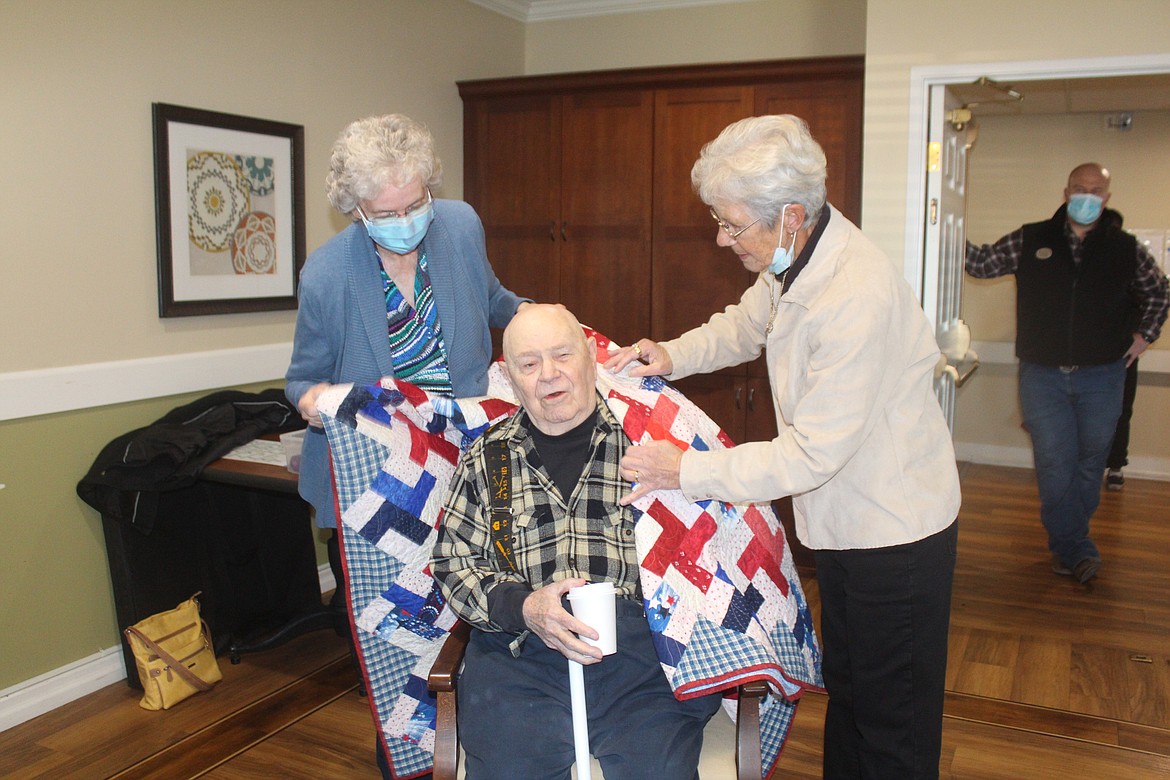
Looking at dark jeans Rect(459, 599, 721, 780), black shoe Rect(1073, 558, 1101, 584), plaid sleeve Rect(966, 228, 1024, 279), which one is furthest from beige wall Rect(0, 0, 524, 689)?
black shoe Rect(1073, 558, 1101, 584)

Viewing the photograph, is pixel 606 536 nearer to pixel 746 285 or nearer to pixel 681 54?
pixel 746 285

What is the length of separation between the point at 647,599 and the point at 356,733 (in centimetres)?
138

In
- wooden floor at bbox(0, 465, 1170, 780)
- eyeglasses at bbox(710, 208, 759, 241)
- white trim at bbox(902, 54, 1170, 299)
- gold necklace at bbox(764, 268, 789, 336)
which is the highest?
white trim at bbox(902, 54, 1170, 299)

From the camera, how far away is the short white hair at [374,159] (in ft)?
6.25

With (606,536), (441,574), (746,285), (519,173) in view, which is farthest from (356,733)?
(519,173)

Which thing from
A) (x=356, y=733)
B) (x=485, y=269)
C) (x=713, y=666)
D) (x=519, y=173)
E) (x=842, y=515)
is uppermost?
(x=519, y=173)

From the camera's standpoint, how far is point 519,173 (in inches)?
177

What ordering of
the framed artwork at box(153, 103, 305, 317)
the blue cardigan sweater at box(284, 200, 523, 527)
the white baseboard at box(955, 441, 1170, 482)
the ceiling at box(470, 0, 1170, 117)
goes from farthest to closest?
the white baseboard at box(955, 441, 1170, 482)
the ceiling at box(470, 0, 1170, 117)
the framed artwork at box(153, 103, 305, 317)
the blue cardigan sweater at box(284, 200, 523, 527)

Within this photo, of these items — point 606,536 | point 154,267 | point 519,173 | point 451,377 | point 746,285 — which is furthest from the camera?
point 519,173

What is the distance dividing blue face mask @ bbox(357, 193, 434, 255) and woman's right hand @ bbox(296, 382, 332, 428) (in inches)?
12.7

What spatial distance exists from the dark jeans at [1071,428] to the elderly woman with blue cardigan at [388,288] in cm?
261

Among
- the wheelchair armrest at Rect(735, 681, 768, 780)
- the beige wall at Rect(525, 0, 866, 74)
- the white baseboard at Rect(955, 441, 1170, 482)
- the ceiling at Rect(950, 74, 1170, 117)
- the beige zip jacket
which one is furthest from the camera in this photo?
the white baseboard at Rect(955, 441, 1170, 482)

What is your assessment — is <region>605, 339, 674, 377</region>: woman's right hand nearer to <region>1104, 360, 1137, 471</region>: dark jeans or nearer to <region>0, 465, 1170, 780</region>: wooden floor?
<region>0, 465, 1170, 780</region>: wooden floor

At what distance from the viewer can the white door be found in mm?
3549
